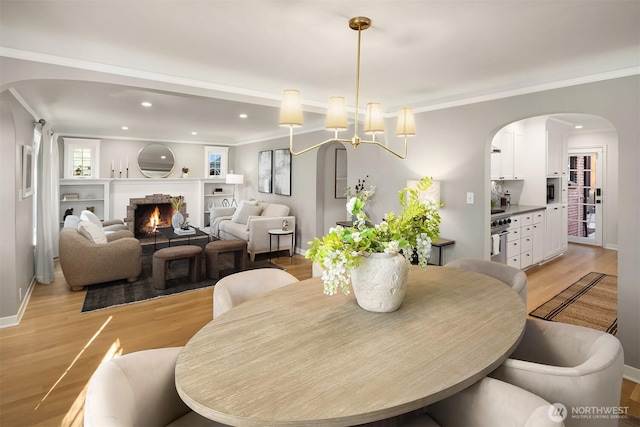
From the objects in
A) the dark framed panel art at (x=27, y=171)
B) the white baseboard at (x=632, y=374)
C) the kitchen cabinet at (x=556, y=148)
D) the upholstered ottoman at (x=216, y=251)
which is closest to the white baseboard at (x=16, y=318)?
the dark framed panel art at (x=27, y=171)

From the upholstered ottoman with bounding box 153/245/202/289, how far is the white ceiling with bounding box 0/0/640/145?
2.04 m

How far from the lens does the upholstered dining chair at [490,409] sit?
101 cm

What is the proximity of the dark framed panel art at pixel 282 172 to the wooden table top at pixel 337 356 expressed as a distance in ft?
16.4

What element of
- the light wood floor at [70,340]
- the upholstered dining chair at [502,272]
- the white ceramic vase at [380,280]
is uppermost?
the white ceramic vase at [380,280]

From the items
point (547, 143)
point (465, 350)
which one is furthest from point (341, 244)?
point (547, 143)

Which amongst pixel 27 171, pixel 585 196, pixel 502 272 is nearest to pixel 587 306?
pixel 502 272

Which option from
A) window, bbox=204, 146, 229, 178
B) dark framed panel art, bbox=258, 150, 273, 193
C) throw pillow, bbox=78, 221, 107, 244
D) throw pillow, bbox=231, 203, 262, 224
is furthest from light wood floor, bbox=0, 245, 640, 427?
window, bbox=204, 146, 229, 178

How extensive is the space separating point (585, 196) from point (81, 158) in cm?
1071

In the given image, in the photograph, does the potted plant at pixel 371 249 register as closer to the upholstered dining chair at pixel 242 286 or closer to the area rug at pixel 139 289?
the upholstered dining chair at pixel 242 286

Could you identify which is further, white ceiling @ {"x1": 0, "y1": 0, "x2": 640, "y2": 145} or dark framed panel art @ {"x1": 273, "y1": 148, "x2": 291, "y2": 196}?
dark framed panel art @ {"x1": 273, "y1": 148, "x2": 291, "y2": 196}

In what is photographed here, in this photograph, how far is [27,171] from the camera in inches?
159

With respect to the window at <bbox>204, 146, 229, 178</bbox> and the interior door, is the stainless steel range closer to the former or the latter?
the interior door

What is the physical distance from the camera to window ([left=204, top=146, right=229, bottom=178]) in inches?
342

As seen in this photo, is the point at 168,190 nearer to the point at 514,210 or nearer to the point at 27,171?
the point at 27,171
